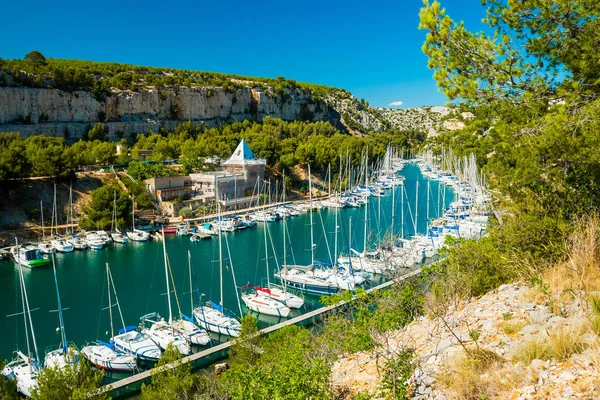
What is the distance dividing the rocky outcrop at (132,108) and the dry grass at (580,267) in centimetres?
5495

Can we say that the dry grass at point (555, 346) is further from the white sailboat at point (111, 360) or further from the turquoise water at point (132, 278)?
the white sailboat at point (111, 360)

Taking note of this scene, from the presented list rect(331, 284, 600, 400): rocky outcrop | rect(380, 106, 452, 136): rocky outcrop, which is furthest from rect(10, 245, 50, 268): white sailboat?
rect(380, 106, 452, 136): rocky outcrop

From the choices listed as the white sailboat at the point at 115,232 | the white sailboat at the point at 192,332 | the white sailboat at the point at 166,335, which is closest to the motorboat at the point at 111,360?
the white sailboat at the point at 166,335

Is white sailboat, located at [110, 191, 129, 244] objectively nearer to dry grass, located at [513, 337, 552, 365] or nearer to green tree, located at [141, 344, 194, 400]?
green tree, located at [141, 344, 194, 400]

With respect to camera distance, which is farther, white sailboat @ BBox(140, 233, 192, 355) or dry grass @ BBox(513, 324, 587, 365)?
white sailboat @ BBox(140, 233, 192, 355)

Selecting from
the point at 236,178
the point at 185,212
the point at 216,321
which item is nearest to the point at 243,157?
the point at 236,178

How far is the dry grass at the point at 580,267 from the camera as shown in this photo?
4969 mm

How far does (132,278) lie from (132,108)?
43205 mm

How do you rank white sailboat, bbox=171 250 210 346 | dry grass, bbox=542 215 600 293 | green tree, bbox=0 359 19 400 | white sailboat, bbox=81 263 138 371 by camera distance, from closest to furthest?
dry grass, bbox=542 215 600 293
green tree, bbox=0 359 19 400
white sailboat, bbox=81 263 138 371
white sailboat, bbox=171 250 210 346

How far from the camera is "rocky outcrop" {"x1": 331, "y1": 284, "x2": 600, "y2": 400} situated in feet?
12.0

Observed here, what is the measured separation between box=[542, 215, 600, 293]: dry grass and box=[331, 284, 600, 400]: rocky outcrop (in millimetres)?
253

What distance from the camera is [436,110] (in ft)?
477

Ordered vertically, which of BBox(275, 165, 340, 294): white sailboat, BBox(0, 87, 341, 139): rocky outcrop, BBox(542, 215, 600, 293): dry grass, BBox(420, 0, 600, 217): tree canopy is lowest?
BBox(275, 165, 340, 294): white sailboat

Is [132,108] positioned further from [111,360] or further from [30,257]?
[111,360]
